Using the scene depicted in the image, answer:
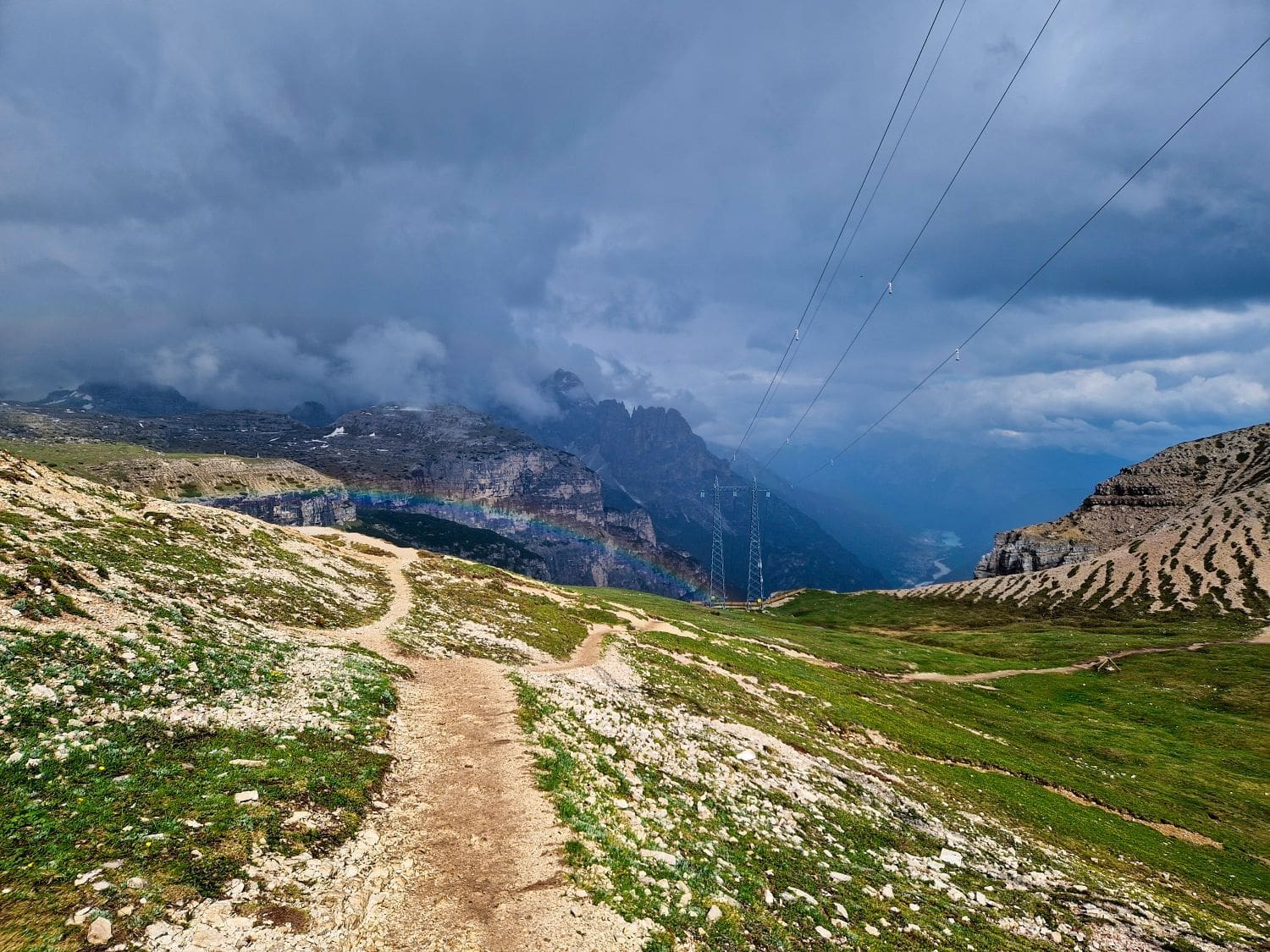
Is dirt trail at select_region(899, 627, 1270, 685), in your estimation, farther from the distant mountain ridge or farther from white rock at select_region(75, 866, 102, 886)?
white rock at select_region(75, 866, 102, 886)

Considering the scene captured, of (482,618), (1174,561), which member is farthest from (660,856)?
(1174,561)

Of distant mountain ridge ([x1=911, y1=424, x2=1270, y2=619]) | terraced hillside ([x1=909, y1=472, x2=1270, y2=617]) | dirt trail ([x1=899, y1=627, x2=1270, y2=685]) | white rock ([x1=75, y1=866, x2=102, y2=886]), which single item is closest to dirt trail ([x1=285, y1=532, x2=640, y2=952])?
white rock ([x1=75, y1=866, x2=102, y2=886])

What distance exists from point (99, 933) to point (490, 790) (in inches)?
398

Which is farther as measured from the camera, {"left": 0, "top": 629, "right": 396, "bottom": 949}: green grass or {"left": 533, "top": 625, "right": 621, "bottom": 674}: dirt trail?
{"left": 533, "top": 625, "right": 621, "bottom": 674}: dirt trail

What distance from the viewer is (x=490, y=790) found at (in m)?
16.8

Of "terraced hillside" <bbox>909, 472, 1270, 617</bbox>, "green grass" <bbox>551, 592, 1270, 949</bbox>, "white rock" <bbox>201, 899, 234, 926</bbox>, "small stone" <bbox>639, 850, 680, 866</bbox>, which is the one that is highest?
"terraced hillside" <bbox>909, 472, 1270, 617</bbox>

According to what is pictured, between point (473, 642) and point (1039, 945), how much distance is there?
3600 cm

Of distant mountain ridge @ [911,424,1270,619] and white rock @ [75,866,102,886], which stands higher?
distant mountain ridge @ [911,424,1270,619]

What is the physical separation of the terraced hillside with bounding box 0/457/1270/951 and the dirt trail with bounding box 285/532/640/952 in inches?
3.3

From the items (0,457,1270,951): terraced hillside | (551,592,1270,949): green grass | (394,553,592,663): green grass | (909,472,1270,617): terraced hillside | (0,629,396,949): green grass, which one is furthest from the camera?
(909,472,1270,617): terraced hillside

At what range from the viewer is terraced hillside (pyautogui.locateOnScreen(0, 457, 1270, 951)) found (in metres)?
10.6

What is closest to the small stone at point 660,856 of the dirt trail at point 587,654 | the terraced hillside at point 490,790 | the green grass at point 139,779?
the terraced hillside at point 490,790

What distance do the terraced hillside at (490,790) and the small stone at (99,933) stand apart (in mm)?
56

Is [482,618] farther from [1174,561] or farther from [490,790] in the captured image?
[1174,561]
